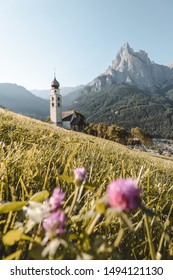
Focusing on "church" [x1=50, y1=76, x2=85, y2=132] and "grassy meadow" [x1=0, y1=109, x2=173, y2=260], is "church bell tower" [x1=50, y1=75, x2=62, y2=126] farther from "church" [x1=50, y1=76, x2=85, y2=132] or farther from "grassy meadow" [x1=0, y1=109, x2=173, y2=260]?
"grassy meadow" [x1=0, y1=109, x2=173, y2=260]

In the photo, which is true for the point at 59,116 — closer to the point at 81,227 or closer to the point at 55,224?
the point at 81,227

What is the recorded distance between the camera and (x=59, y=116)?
293ft

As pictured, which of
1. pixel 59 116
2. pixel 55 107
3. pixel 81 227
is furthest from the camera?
pixel 59 116

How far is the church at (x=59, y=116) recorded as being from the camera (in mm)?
88625

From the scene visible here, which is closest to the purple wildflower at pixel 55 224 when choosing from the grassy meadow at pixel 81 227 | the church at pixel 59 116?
the grassy meadow at pixel 81 227

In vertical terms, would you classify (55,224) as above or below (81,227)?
above

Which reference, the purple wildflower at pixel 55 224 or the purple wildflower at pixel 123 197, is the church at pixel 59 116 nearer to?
the purple wildflower at pixel 55 224

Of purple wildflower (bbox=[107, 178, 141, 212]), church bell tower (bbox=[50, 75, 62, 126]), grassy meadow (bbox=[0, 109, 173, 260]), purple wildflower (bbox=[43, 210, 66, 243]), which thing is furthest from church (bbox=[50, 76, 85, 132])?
purple wildflower (bbox=[107, 178, 141, 212])

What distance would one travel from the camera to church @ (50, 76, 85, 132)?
8862 centimetres

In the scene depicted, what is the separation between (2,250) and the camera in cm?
108

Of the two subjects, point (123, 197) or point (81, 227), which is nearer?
point (123, 197)

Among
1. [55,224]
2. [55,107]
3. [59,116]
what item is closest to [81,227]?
[55,224]

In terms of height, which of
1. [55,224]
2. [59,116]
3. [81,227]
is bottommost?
[81,227]
